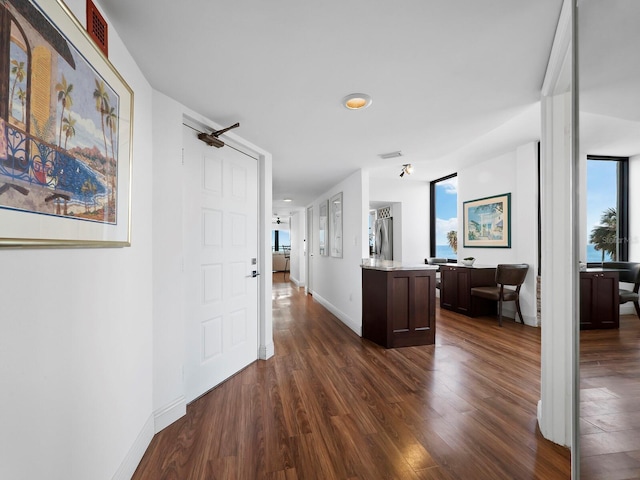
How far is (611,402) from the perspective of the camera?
2.89 ft

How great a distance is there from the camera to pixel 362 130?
263 centimetres

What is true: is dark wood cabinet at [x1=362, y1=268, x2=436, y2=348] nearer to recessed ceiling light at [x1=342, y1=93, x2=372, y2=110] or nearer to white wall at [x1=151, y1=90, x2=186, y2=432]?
recessed ceiling light at [x1=342, y1=93, x2=372, y2=110]

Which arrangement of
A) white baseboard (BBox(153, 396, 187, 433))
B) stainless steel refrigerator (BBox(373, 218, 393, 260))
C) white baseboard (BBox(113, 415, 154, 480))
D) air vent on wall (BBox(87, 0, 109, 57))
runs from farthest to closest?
1. stainless steel refrigerator (BBox(373, 218, 393, 260))
2. white baseboard (BBox(153, 396, 187, 433))
3. white baseboard (BBox(113, 415, 154, 480))
4. air vent on wall (BBox(87, 0, 109, 57))

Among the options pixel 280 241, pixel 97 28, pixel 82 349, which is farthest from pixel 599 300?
pixel 280 241

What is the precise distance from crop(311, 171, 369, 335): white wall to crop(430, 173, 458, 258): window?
2.55 m

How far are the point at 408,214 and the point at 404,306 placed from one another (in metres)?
3.35

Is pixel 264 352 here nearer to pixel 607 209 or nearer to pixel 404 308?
pixel 404 308

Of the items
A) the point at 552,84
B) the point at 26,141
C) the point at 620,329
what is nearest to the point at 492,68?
the point at 552,84

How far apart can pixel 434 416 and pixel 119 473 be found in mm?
1863

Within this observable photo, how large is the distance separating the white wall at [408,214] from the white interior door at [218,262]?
3.92 metres

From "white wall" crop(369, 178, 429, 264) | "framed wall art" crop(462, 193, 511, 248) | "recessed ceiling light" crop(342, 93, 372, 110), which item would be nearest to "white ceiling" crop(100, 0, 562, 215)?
"recessed ceiling light" crop(342, 93, 372, 110)

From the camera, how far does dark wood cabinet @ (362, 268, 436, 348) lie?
3.35 meters

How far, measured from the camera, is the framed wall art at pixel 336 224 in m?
4.77

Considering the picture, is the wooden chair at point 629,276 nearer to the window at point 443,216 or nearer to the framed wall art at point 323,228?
the framed wall art at point 323,228
